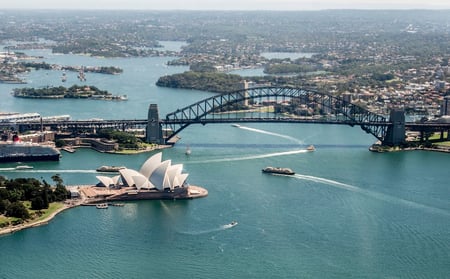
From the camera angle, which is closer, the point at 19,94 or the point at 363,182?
the point at 363,182

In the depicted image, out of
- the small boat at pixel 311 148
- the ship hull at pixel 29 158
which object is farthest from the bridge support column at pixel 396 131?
the ship hull at pixel 29 158

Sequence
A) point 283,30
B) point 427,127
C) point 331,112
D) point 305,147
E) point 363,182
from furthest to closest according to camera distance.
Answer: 1. point 283,30
2. point 331,112
3. point 427,127
4. point 305,147
5. point 363,182

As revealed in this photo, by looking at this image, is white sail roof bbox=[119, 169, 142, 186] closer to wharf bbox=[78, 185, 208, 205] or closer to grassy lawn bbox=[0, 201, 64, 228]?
wharf bbox=[78, 185, 208, 205]

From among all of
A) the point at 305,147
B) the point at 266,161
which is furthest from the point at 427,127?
the point at 266,161

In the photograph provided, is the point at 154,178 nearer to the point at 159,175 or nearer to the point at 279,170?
the point at 159,175

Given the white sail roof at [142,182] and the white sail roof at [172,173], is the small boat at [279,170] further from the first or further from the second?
the white sail roof at [142,182]

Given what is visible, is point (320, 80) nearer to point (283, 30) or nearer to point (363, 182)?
point (363, 182)
